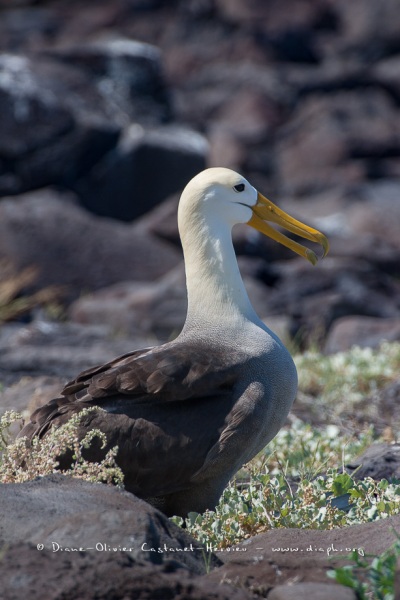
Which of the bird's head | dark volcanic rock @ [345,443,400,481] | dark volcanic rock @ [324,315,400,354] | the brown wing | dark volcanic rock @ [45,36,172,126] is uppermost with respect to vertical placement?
the bird's head

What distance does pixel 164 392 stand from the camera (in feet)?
13.0

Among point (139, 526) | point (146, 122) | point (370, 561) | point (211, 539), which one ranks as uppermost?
point (139, 526)

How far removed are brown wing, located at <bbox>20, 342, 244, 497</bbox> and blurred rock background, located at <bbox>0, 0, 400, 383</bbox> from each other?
476cm

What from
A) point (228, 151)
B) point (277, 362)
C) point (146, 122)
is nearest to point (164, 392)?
point (277, 362)

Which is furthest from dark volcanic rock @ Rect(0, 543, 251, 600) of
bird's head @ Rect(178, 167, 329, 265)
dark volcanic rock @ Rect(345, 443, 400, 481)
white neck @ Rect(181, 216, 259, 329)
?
bird's head @ Rect(178, 167, 329, 265)

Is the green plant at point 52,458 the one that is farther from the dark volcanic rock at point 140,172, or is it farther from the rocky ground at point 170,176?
the dark volcanic rock at point 140,172

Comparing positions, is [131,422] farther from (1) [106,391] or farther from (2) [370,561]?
(2) [370,561]

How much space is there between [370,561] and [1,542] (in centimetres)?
100

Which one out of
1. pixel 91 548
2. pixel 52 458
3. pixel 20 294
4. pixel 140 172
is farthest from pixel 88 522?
pixel 140 172

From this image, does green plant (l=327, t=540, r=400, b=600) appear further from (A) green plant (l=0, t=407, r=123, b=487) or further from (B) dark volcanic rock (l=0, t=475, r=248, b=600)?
(A) green plant (l=0, t=407, r=123, b=487)

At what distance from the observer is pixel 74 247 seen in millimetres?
13625

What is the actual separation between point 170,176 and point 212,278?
11464 mm

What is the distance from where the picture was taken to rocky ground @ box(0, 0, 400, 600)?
6873 millimetres

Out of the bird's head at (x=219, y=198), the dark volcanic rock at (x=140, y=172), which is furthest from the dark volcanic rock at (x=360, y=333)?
the dark volcanic rock at (x=140, y=172)
